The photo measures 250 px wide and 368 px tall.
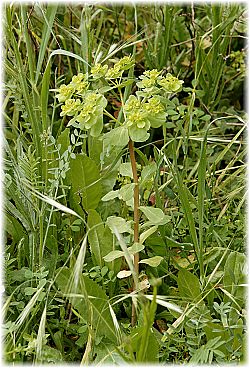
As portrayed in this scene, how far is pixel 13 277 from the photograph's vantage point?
140cm

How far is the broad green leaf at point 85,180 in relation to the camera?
4.92 feet

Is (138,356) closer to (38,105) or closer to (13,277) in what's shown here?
(13,277)

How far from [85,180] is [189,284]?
33 centimetres

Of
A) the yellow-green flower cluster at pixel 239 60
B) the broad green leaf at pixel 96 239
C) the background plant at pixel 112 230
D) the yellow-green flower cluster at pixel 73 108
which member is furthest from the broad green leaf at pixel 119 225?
the yellow-green flower cluster at pixel 239 60

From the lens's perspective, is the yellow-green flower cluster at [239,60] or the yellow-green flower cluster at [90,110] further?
the yellow-green flower cluster at [239,60]

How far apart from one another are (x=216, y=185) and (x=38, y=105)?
1.53 feet

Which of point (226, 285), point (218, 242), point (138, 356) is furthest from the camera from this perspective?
point (218, 242)

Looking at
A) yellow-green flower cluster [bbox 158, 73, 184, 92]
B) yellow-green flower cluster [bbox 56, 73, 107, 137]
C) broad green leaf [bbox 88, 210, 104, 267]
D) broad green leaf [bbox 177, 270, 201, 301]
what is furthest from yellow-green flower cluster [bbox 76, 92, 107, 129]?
broad green leaf [bbox 177, 270, 201, 301]

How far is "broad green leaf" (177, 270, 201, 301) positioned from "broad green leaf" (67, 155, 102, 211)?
0.93ft

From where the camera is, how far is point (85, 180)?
1511mm

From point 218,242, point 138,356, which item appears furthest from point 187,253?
point 138,356

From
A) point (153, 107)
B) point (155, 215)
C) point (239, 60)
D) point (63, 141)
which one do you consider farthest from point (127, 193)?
point (239, 60)

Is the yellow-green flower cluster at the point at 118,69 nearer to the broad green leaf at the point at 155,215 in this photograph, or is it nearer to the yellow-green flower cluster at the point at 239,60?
the broad green leaf at the point at 155,215

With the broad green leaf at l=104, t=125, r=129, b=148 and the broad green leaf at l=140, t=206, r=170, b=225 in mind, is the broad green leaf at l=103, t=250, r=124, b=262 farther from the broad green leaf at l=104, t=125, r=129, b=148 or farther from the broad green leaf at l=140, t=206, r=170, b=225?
the broad green leaf at l=104, t=125, r=129, b=148
